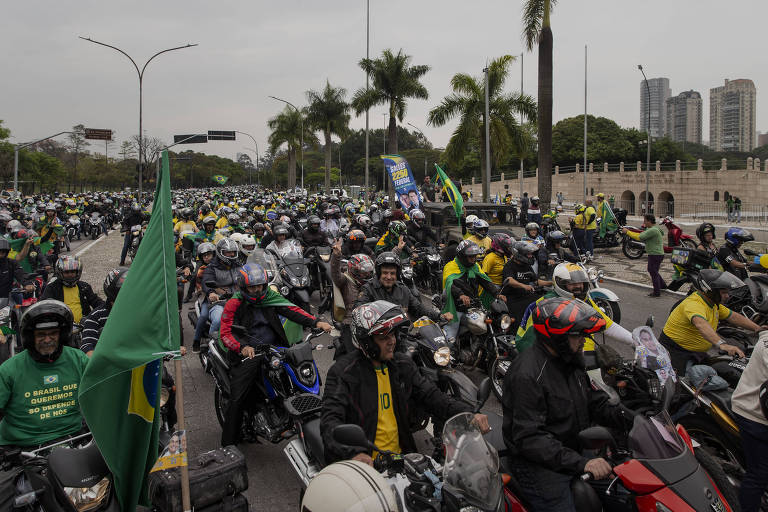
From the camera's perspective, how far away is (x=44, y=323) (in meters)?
4.15

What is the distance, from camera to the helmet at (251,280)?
5.67 m

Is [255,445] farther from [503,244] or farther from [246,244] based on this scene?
[246,244]

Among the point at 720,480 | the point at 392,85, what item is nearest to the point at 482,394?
the point at 720,480

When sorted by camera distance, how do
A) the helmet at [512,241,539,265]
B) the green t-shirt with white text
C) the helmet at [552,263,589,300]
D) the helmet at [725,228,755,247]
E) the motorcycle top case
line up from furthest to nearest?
the helmet at [725,228,755,247], the helmet at [512,241,539,265], the helmet at [552,263,589,300], the green t-shirt with white text, the motorcycle top case

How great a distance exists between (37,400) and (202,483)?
4.29ft

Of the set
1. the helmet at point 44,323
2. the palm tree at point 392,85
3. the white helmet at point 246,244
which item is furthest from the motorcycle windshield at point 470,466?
the palm tree at point 392,85

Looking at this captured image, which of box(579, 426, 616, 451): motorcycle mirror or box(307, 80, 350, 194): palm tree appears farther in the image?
box(307, 80, 350, 194): palm tree

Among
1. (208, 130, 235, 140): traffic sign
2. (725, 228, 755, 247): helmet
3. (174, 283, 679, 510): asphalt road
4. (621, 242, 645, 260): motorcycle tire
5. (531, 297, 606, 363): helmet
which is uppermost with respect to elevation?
(208, 130, 235, 140): traffic sign

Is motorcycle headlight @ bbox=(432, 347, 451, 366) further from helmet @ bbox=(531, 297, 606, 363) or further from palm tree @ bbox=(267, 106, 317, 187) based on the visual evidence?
palm tree @ bbox=(267, 106, 317, 187)

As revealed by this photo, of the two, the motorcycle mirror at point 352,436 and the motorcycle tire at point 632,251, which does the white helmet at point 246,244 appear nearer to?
the motorcycle mirror at point 352,436

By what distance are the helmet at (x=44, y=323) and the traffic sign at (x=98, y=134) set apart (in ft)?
188

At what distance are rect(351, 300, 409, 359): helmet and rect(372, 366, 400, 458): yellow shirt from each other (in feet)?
0.51

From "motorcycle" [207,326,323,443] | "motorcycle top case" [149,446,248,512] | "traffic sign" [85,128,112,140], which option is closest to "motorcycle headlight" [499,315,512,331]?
"motorcycle" [207,326,323,443]

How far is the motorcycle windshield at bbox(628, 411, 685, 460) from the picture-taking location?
307 cm
